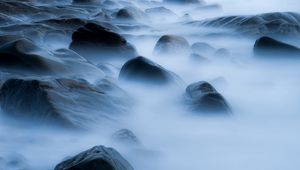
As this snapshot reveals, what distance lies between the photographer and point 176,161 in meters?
2.83

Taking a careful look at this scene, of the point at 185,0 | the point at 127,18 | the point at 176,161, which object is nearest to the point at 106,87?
the point at 176,161

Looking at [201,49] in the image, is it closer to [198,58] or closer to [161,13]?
[198,58]

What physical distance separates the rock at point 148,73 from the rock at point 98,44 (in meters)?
0.81

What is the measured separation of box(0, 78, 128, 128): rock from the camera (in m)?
3.13

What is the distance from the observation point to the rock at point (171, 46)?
520cm

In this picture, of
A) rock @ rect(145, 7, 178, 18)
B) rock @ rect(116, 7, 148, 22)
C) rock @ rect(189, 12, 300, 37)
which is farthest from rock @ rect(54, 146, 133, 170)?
rock @ rect(145, 7, 178, 18)

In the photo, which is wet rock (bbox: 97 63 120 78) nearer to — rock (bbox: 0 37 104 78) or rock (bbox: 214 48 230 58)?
rock (bbox: 0 37 104 78)

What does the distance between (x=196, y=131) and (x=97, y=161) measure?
3.64 feet

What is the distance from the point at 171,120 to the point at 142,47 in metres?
2.27

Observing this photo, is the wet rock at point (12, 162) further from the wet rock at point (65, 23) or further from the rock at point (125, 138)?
the wet rock at point (65, 23)

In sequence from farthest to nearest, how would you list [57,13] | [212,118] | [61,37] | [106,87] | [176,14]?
[176,14]
[57,13]
[61,37]
[106,87]
[212,118]

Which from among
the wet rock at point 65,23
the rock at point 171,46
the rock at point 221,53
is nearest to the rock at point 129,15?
the wet rock at point 65,23

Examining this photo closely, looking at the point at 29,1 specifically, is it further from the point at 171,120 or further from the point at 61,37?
the point at 171,120

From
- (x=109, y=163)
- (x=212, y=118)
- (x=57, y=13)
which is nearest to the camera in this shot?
(x=109, y=163)
